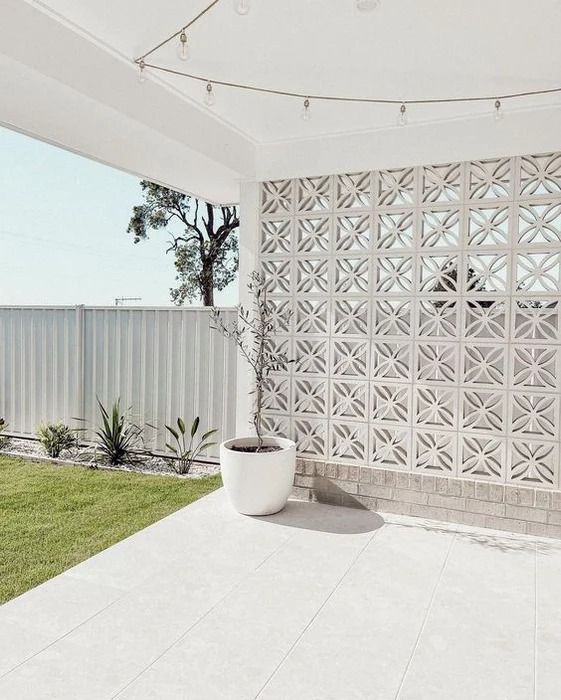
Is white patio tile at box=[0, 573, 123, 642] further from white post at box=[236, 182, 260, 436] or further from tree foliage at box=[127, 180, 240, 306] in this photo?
tree foliage at box=[127, 180, 240, 306]

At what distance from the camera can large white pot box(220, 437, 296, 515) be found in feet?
12.0

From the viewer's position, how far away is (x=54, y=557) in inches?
124

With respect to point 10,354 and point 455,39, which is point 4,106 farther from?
point 10,354

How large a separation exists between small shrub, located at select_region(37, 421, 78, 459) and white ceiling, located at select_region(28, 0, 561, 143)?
11.7 feet

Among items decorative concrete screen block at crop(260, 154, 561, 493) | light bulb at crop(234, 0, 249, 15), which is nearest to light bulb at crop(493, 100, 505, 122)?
decorative concrete screen block at crop(260, 154, 561, 493)

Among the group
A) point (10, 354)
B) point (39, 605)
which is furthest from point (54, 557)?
point (10, 354)

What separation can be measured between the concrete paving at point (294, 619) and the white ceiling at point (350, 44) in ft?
8.50

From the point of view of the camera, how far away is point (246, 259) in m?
4.35

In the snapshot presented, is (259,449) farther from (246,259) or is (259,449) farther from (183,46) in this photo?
(183,46)

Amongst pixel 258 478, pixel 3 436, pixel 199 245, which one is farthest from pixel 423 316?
pixel 199 245

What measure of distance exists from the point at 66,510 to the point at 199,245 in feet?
22.2

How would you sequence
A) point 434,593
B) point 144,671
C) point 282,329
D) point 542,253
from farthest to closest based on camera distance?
point 282,329
point 542,253
point 434,593
point 144,671

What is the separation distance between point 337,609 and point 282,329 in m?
2.14

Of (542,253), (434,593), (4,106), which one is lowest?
(434,593)
